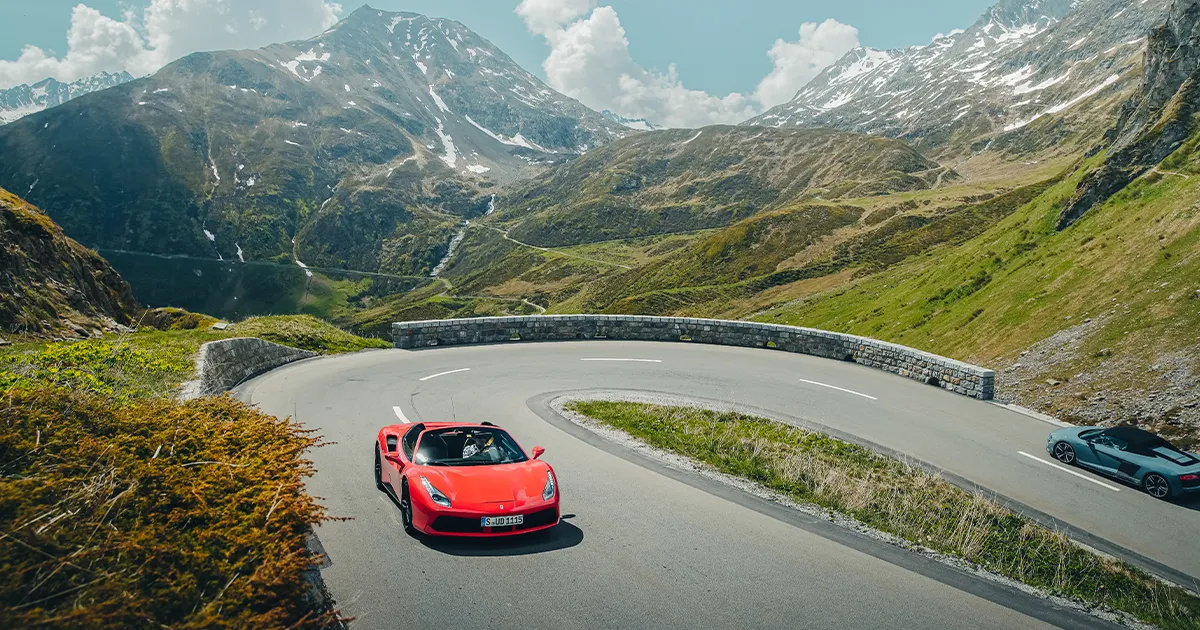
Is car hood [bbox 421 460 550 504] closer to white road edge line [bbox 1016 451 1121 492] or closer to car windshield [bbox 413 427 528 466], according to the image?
car windshield [bbox 413 427 528 466]

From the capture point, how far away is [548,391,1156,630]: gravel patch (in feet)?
26.4

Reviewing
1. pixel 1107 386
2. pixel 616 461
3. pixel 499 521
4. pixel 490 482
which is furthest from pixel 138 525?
pixel 1107 386

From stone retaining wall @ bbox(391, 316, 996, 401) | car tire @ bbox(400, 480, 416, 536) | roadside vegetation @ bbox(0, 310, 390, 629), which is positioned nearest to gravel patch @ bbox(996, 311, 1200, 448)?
stone retaining wall @ bbox(391, 316, 996, 401)

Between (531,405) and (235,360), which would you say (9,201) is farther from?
(531,405)

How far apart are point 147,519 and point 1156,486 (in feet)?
58.2

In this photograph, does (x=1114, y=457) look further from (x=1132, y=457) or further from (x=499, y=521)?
(x=499, y=521)

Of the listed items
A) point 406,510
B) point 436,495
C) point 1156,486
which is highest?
point 436,495

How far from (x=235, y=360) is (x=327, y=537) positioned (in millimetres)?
12812

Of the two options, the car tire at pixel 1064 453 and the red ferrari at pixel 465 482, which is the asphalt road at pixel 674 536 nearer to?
the red ferrari at pixel 465 482

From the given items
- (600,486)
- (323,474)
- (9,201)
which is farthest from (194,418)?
(9,201)

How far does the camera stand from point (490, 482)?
8.80m

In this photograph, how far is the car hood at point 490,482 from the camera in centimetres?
842

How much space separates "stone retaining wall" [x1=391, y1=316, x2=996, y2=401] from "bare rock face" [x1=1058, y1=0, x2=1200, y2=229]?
25305mm

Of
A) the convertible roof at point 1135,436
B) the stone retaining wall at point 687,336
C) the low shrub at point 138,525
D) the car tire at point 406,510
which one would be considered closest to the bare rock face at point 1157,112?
the stone retaining wall at point 687,336
